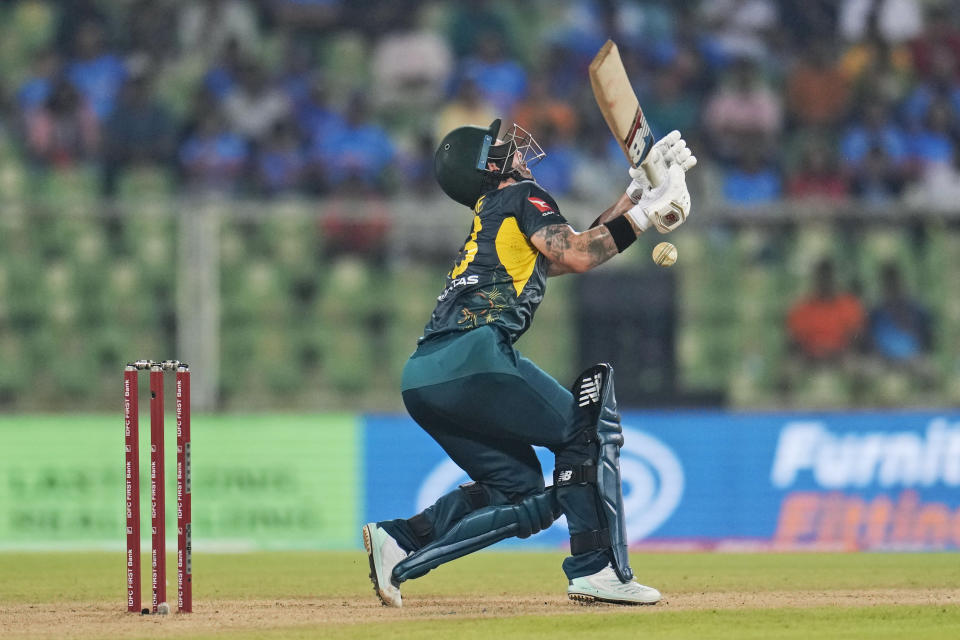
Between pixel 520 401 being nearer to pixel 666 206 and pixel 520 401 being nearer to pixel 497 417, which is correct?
pixel 497 417

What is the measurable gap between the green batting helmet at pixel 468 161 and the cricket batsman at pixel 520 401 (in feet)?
0.42

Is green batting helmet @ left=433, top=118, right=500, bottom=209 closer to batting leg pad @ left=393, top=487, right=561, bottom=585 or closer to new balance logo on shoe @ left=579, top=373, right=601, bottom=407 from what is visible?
new balance logo on shoe @ left=579, top=373, right=601, bottom=407

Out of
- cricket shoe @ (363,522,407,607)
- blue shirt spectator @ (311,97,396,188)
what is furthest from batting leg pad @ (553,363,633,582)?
blue shirt spectator @ (311,97,396,188)

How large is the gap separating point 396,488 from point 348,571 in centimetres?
231

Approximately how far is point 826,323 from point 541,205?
17.7 ft

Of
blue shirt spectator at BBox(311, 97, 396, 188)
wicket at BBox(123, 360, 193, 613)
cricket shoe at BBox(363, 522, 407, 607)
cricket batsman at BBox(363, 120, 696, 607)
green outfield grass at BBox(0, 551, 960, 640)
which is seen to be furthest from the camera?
blue shirt spectator at BBox(311, 97, 396, 188)

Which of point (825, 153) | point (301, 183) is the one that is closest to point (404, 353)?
point (301, 183)

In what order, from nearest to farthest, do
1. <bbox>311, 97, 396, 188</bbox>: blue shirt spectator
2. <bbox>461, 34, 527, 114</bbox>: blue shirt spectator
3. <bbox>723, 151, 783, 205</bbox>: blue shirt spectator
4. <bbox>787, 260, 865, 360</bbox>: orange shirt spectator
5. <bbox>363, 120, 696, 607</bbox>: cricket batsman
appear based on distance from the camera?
1. <bbox>363, 120, 696, 607</bbox>: cricket batsman
2. <bbox>787, 260, 865, 360</bbox>: orange shirt spectator
3. <bbox>311, 97, 396, 188</bbox>: blue shirt spectator
4. <bbox>723, 151, 783, 205</bbox>: blue shirt spectator
5. <bbox>461, 34, 527, 114</bbox>: blue shirt spectator

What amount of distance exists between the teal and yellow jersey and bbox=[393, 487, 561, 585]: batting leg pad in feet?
2.19

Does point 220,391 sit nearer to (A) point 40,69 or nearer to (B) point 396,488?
(B) point 396,488

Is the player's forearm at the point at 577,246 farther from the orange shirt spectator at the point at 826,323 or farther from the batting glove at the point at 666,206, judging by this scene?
the orange shirt spectator at the point at 826,323

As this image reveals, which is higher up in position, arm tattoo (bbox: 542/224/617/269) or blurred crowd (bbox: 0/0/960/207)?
blurred crowd (bbox: 0/0/960/207)

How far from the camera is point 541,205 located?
609cm

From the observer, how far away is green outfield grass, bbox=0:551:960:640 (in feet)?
18.2
